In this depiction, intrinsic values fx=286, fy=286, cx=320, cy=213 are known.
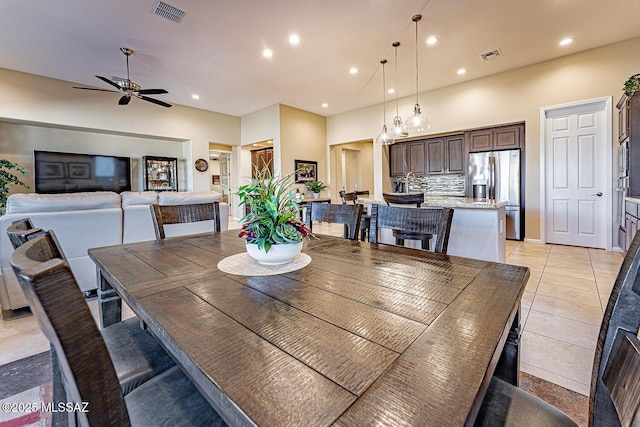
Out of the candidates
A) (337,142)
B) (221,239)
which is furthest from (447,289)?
(337,142)

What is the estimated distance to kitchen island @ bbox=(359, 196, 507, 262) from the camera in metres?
2.94

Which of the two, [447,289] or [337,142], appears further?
[337,142]

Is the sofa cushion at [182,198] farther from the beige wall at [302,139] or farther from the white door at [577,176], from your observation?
the white door at [577,176]

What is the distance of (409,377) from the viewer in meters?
0.51

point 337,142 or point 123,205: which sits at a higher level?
point 337,142

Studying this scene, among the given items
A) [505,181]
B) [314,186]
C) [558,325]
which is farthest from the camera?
[314,186]

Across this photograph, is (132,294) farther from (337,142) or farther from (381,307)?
(337,142)

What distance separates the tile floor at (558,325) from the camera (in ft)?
5.51

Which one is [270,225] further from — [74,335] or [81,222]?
[81,222]

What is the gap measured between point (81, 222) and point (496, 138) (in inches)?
247

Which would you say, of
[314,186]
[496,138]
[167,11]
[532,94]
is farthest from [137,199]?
[532,94]

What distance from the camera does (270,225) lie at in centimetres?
120

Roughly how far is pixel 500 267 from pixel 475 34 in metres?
4.03

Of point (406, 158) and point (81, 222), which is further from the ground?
point (406, 158)
